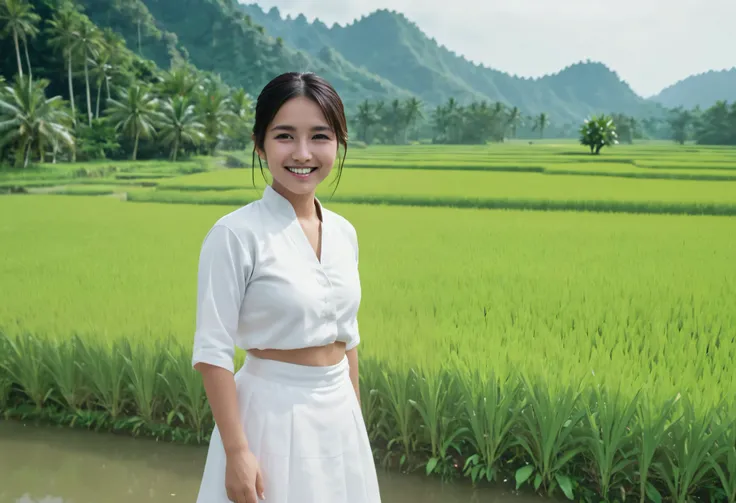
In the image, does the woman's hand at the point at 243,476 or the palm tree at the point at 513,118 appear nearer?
the woman's hand at the point at 243,476

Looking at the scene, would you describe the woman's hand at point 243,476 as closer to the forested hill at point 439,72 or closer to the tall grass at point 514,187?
the tall grass at point 514,187

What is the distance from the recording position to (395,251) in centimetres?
477

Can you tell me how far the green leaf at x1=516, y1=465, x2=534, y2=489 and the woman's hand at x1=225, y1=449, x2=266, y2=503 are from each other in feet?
3.79

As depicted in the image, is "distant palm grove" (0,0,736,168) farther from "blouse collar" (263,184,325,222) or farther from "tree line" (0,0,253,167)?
"blouse collar" (263,184,325,222)

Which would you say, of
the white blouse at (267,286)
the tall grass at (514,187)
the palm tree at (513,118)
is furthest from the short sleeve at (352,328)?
the palm tree at (513,118)

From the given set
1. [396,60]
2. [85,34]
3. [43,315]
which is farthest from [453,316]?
[396,60]

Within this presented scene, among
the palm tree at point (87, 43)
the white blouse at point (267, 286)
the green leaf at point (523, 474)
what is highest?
the palm tree at point (87, 43)

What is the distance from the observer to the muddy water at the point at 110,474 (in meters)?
1.87

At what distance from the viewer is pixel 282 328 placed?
84 cm

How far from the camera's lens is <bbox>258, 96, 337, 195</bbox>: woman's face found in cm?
87

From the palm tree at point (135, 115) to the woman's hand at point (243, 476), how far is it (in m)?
19.2

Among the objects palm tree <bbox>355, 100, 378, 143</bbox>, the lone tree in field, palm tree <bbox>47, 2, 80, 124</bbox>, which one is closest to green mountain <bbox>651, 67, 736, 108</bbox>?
palm tree <bbox>355, 100, 378, 143</bbox>

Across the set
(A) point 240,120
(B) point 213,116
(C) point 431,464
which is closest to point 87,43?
(B) point 213,116

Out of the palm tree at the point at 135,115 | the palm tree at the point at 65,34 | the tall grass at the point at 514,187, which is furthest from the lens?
the palm tree at the point at 65,34
